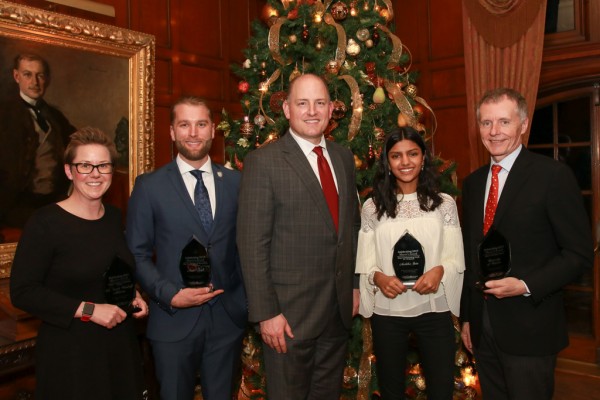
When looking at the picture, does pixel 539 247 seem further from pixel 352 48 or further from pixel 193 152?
pixel 352 48

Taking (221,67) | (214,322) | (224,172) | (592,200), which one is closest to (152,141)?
(221,67)

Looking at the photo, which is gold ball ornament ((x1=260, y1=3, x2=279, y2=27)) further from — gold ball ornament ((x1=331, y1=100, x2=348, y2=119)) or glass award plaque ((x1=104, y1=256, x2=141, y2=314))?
glass award plaque ((x1=104, y1=256, x2=141, y2=314))

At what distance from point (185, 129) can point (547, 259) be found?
5.77 ft

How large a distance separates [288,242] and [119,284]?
75cm

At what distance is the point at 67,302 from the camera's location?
2.01 meters

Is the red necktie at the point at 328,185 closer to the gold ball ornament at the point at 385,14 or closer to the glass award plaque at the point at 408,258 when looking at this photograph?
the glass award plaque at the point at 408,258

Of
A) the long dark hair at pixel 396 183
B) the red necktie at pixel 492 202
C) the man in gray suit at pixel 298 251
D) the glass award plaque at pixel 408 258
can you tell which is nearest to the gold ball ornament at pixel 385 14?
the long dark hair at pixel 396 183

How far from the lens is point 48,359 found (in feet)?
6.70

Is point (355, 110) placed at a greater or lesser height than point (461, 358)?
greater

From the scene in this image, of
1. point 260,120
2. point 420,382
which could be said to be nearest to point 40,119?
point 260,120

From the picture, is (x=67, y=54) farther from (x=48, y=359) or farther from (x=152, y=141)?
(x=48, y=359)

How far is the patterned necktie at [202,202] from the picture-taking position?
97.3 inches

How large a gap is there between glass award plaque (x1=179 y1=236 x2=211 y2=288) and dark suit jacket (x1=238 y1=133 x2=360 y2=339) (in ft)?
0.55

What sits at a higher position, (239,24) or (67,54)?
(239,24)
